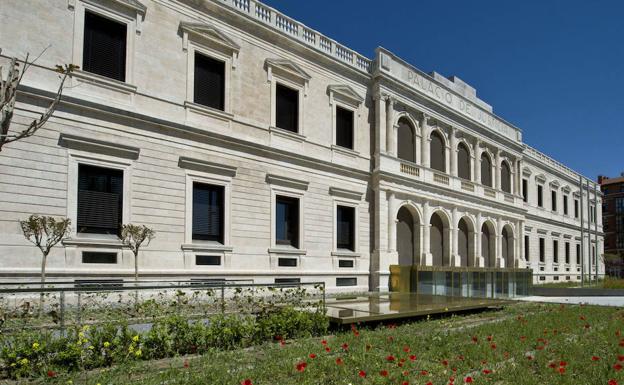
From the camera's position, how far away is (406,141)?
2488 centimetres

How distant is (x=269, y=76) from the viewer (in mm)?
18656

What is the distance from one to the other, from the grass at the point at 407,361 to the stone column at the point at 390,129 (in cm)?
1433

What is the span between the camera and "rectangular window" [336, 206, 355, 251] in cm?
2116

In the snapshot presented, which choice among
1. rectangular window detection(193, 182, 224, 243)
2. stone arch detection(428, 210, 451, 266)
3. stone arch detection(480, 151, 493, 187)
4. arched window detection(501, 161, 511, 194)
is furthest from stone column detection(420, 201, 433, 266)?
rectangular window detection(193, 182, 224, 243)

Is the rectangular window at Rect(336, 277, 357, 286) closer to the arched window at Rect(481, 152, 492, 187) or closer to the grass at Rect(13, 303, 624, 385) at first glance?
the grass at Rect(13, 303, 624, 385)

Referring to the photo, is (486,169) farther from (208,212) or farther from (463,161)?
(208,212)

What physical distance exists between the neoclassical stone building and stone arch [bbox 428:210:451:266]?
9 cm

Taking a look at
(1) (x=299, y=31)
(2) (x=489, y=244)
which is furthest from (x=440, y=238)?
(1) (x=299, y=31)

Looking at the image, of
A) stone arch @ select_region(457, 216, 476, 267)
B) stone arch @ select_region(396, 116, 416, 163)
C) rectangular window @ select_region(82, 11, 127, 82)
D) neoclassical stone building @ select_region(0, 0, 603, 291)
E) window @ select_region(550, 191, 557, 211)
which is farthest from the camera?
window @ select_region(550, 191, 557, 211)

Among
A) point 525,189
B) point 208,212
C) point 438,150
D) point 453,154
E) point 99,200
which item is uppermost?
point 438,150

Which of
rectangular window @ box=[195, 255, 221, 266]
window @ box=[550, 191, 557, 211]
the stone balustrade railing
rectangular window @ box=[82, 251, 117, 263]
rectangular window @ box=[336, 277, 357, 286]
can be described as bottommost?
rectangular window @ box=[336, 277, 357, 286]

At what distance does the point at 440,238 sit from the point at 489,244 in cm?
664

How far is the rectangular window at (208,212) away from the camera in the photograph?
16094 millimetres

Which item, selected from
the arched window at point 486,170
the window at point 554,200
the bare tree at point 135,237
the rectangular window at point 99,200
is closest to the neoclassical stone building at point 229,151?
the rectangular window at point 99,200
